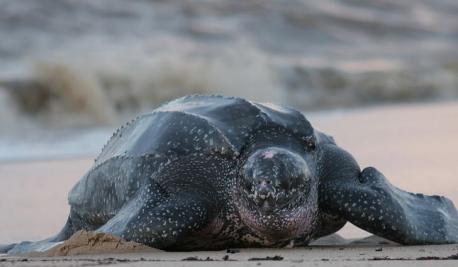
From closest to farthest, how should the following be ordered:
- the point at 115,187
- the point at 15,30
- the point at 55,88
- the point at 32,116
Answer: the point at 115,187
the point at 32,116
the point at 55,88
the point at 15,30

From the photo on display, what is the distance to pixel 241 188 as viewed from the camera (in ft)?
12.3

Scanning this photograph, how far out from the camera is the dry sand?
3420mm

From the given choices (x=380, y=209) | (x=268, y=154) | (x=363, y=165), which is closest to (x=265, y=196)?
(x=268, y=154)

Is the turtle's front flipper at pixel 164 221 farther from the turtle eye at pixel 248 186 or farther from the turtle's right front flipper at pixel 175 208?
the turtle eye at pixel 248 186

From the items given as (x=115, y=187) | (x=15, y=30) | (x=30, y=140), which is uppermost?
(x=15, y=30)

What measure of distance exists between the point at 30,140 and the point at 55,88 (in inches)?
162

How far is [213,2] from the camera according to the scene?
21.6 m

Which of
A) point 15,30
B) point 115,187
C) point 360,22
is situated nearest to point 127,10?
point 15,30

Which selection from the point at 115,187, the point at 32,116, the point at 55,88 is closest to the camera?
the point at 115,187

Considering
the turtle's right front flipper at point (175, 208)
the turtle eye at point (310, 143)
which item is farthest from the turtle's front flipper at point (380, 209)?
the turtle's right front flipper at point (175, 208)

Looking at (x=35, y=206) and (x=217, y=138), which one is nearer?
(x=217, y=138)

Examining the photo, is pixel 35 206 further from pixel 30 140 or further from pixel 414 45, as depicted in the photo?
pixel 414 45

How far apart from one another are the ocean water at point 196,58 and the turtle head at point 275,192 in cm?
499

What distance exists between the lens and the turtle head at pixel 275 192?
3557 mm
